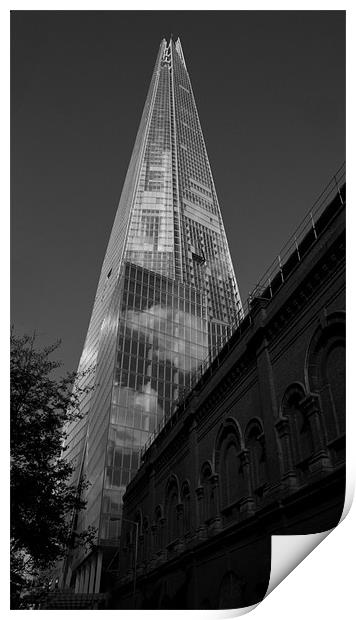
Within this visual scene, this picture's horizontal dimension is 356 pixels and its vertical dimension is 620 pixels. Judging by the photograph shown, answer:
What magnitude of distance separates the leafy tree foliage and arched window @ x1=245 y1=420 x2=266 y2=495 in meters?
7.98

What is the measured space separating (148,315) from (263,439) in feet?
179

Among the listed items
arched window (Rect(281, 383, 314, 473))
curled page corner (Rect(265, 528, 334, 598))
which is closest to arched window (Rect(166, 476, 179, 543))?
arched window (Rect(281, 383, 314, 473))

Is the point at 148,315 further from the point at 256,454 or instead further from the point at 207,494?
the point at 256,454

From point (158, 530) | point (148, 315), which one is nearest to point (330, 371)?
point (158, 530)

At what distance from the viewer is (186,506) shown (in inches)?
990

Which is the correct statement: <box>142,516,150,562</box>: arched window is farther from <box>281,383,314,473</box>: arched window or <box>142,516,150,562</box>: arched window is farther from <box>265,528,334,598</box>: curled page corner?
<box>265,528,334,598</box>: curled page corner

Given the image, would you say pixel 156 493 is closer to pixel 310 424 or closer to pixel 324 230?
pixel 310 424

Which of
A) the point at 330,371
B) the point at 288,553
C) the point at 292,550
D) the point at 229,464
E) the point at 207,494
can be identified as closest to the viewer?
the point at 288,553

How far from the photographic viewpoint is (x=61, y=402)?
67.9 ft

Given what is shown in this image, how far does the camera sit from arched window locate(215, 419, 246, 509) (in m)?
19.4

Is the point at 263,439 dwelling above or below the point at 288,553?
above
